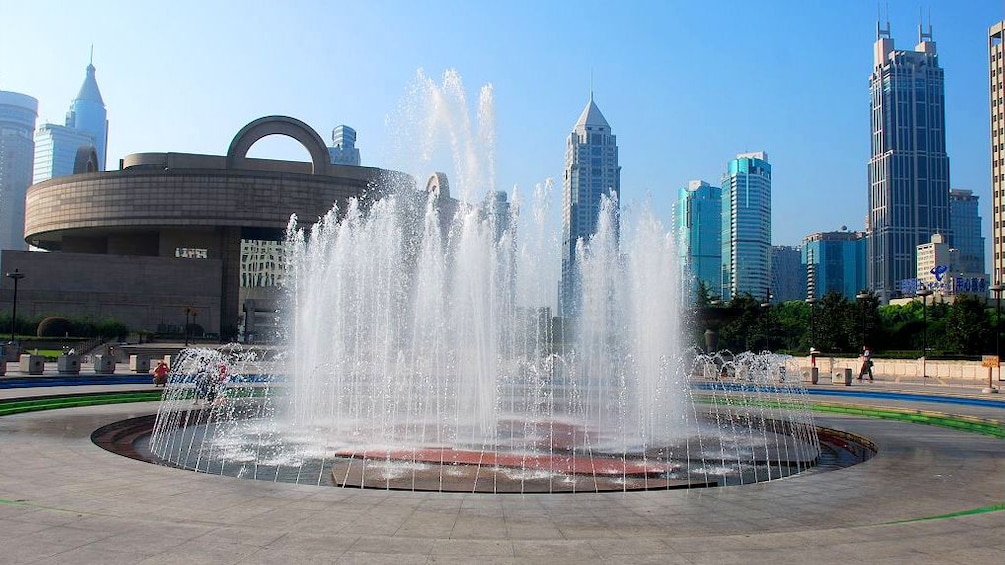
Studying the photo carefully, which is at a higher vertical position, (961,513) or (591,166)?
(591,166)

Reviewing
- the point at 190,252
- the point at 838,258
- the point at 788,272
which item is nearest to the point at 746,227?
the point at 788,272

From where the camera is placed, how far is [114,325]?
4972cm

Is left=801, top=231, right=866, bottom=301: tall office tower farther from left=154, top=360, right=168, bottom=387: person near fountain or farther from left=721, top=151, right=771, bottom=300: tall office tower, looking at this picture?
left=154, top=360, right=168, bottom=387: person near fountain

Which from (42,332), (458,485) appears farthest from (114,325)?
(458,485)

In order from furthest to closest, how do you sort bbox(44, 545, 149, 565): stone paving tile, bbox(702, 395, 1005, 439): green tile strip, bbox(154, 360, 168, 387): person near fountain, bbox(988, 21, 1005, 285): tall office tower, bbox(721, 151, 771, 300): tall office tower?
bbox(721, 151, 771, 300): tall office tower
bbox(988, 21, 1005, 285): tall office tower
bbox(154, 360, 168, 387): person near fountain
bbox(702, 395, 1005, 439): green tile strip
bbox(44, 545, 149, 565): stone paving tile

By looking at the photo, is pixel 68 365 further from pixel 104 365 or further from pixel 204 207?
pixel 204 207

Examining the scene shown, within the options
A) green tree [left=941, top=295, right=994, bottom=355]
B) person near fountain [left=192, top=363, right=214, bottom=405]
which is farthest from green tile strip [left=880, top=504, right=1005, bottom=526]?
green tree [left=941, top=295, right=994, bottom=355]

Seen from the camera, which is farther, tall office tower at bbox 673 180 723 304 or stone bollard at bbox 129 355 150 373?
tall office tower at bbox 673 180 723 304

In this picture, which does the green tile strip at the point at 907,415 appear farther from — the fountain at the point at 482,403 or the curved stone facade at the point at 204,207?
the curved stone facade at the point at 204,207

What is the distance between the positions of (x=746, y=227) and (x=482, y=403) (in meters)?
148

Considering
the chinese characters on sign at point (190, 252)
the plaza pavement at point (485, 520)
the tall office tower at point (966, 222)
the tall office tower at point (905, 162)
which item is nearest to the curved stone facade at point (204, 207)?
A: the chinese characters on sign at point (190, 252)

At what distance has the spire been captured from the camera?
144 m

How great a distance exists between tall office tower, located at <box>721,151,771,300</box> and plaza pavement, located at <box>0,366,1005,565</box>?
14042cm

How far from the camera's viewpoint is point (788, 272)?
172m
